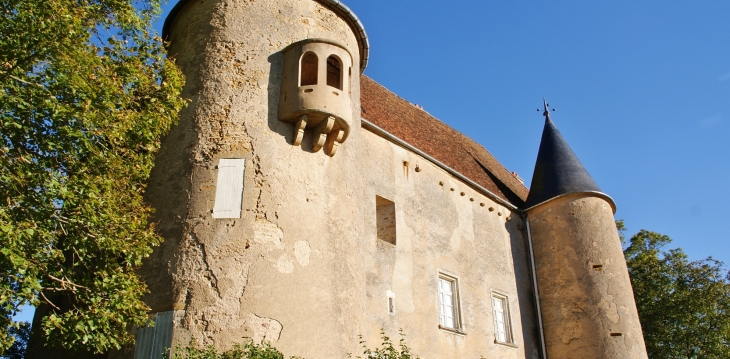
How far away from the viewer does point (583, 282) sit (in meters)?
16.4

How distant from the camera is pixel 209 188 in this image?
9.97 meters

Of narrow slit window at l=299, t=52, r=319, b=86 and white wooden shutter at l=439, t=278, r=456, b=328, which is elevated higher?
narrow slit window at l=299, t=52, r=319, b=86

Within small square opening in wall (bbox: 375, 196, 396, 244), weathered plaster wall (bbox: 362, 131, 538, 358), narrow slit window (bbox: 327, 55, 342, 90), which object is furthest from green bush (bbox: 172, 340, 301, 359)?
small square opening in wall (bbox: 375, 196, 396, 244)

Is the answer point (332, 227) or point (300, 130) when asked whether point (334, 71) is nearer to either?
point (300, 130)

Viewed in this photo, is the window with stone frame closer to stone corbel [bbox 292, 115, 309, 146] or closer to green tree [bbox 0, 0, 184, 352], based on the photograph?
stone corbel [bbox 292, 115, 309, 146]

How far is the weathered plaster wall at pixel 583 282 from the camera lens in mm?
15648

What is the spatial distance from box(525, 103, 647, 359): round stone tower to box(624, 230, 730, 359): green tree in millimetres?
6615

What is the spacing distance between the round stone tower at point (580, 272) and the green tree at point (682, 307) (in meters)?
6.61

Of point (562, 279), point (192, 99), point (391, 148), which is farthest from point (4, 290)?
point (562, 279)

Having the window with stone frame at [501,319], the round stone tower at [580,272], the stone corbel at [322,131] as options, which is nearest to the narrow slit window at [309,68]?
the stone corbel at [322,131]

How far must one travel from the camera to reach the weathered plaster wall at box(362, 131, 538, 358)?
500 inches

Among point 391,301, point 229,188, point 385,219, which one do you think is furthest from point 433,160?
point 229,188

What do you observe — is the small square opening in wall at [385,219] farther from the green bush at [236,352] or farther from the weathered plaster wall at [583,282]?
A: the weathered plaster wall at [583,282]

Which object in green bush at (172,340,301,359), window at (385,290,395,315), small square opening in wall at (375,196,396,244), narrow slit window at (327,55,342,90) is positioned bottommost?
green bush at (172,340,301,359)
